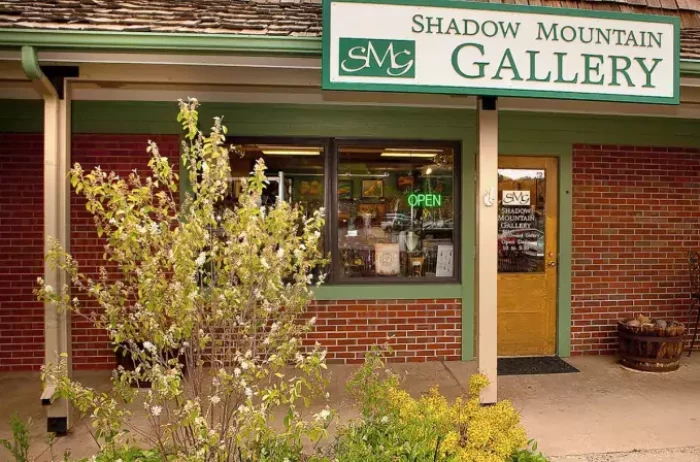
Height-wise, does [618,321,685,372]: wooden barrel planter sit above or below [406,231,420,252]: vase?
below

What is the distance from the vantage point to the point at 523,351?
5793 mm

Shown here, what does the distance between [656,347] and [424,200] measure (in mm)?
2817

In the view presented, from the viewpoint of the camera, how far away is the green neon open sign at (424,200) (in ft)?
18.7

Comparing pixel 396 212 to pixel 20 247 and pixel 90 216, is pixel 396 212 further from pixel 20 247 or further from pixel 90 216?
Answer: pixel 20 247

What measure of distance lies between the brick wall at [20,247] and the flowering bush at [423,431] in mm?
3875

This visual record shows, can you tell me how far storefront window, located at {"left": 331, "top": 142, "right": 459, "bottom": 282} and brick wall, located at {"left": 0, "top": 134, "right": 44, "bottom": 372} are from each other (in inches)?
124

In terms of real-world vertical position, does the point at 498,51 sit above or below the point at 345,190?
above

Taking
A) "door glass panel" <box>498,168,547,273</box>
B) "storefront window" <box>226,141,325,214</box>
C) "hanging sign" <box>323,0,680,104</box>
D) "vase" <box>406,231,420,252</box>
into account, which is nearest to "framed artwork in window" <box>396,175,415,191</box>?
"vase" <box>406,231,420,252</box>

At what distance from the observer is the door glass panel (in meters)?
5.79

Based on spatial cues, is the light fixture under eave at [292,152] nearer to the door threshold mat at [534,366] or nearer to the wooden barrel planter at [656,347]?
the door threshold mat at [534,366]

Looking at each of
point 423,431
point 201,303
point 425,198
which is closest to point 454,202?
point 425,198

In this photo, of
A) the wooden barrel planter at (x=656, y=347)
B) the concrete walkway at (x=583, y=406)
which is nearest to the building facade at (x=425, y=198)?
the concrete walkway at (x=583, y=406)

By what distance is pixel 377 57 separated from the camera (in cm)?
358

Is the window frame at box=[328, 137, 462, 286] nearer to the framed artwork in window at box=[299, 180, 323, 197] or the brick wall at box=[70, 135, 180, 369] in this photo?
the framed artwork in window at box=[299, 180, 323, 197]
